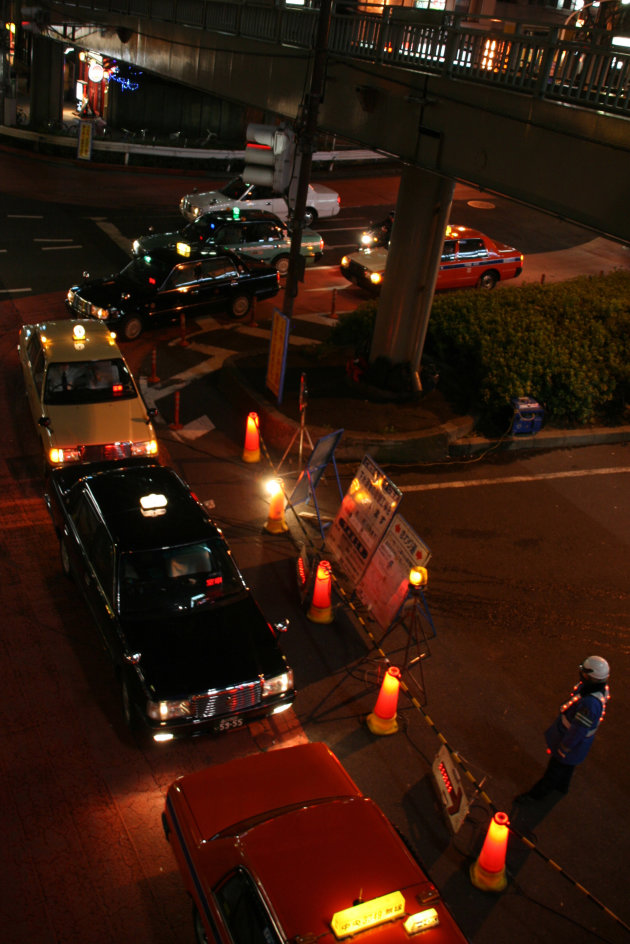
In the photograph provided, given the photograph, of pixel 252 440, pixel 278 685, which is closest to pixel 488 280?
pixel 252 440

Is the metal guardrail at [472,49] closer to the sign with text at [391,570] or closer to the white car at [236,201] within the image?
the sign with text at [391,570]

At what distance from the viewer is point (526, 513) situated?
12.1 meters

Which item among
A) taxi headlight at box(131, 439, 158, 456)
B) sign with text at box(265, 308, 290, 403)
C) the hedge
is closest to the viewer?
taxi headlight at box(131, 439, 158, 456)

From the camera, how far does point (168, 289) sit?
54.3 feet

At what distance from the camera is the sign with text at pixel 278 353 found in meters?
13.0

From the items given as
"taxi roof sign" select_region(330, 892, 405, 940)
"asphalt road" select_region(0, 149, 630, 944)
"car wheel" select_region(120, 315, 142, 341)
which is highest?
"taxi roof sign" select_region(330, 892, 405, 940)

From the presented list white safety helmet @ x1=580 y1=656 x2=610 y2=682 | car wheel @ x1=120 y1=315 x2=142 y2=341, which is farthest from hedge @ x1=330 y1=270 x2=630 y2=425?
white safety helmet @ x1=580 y1=656 x2=610 y2=682

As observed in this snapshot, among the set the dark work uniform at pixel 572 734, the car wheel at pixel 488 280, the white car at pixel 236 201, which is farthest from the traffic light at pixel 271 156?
the white car at pixel 236 201

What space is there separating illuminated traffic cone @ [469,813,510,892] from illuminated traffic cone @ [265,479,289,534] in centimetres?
519

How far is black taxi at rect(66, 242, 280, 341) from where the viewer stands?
16.1 meters

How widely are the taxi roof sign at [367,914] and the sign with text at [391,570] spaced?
12.2 feet

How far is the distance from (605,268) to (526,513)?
1575 centimetres

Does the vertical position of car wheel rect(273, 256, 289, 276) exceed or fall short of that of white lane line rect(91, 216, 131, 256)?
it exceeds it

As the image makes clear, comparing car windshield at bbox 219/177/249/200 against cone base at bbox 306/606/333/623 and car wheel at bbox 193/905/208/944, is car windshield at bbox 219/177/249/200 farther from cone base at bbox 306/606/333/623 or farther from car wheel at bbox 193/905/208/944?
car wheel at bbox 193/905/208/944
